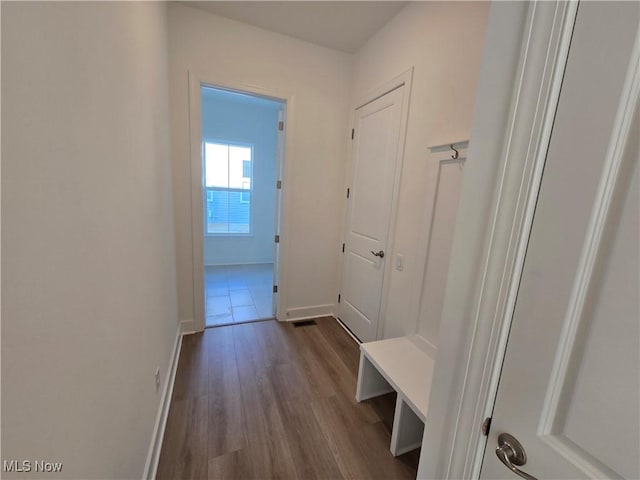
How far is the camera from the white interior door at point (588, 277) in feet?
1.38

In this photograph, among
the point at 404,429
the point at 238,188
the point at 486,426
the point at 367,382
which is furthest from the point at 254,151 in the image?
the point at 486,426

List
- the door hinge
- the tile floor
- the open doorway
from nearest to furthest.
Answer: the door hinge, the tile floor, the open doorway

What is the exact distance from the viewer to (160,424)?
1.44 meters

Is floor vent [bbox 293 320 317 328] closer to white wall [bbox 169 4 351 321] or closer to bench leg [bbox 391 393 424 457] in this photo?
white wall [bbox 169 4 351 321]

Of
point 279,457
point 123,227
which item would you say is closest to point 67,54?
point 123,227

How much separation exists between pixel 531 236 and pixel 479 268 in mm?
135

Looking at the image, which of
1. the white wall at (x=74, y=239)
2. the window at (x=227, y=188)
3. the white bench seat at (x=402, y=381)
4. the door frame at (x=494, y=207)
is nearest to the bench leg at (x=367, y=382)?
the white bench seat at (x=402, y=381)

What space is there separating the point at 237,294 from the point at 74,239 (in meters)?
3.04

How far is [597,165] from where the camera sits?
445mm

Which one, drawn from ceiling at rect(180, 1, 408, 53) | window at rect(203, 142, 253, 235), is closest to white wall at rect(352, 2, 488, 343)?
ceiling at rect(180, 1, 408, 53)

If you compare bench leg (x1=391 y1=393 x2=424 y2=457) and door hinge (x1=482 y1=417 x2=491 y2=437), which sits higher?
door hinge (x1=482 y1=417 x2=491 y2=437)

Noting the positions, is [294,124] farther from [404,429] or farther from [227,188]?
[227,188]

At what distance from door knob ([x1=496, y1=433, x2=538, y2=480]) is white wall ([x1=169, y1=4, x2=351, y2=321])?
229cm

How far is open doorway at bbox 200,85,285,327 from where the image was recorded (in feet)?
14.1
